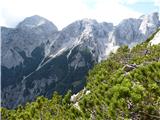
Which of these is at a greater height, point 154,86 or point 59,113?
point 154,86

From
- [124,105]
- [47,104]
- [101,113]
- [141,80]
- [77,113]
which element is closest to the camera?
[124,105]

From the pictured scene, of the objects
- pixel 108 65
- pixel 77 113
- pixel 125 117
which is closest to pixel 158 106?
pixel 125 117

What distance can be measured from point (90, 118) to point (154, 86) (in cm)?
1293

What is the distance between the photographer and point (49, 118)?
68.9 meters

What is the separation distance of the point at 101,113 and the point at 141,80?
24.6ft

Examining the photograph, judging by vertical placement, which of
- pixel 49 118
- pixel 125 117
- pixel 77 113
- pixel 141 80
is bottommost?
pixel 49 118

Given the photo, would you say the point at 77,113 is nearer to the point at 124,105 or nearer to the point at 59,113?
the point at 124,105

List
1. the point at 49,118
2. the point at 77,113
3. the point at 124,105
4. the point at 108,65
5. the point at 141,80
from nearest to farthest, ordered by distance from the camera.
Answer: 1. the point at 124,105
2. the point at 141,80
3. the point at 77,113
4. the point at 49,118
5. the point at 108,65

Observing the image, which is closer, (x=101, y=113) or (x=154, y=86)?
(x=154, y=86)

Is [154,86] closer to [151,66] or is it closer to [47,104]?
[151,66]

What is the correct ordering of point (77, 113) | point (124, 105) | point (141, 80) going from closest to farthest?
point (124, 105)
point (141, 80)
point (77, 113)

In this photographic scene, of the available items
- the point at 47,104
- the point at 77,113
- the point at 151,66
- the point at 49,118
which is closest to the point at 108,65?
the point at 47,104

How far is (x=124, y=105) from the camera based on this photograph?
34719mm

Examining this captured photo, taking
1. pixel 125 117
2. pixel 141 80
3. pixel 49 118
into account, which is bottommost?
pixel 49 118
